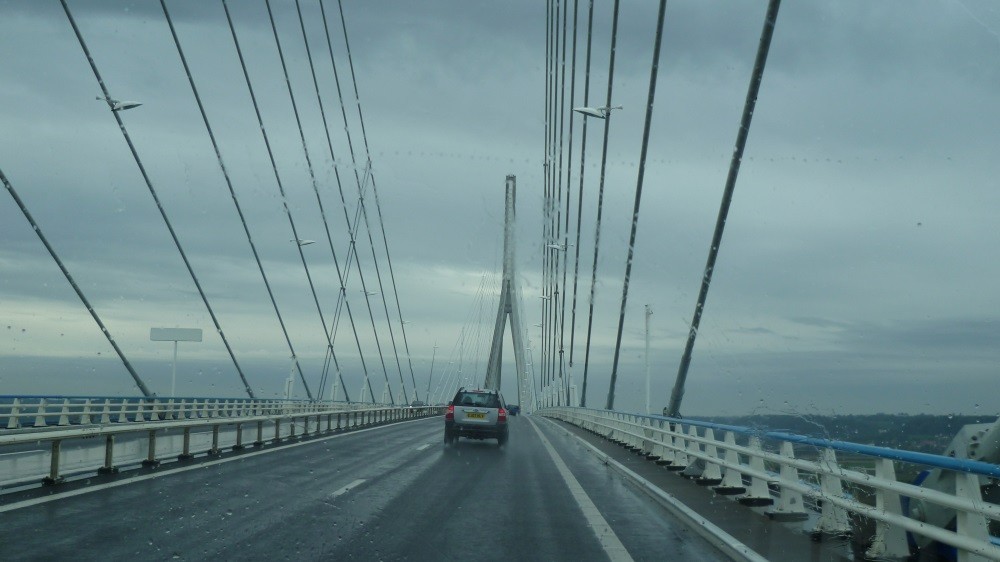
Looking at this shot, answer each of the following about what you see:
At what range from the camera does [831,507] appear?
10055 mm

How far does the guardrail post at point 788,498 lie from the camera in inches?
436

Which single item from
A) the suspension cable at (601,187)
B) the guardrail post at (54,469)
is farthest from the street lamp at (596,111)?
the guardrail post at (54,469)

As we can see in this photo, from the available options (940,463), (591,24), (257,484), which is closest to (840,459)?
(940,463)

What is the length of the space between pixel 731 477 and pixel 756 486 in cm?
134

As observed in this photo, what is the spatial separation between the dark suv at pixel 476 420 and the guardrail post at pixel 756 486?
50.7ft

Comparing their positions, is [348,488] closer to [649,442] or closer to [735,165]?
[735,165]

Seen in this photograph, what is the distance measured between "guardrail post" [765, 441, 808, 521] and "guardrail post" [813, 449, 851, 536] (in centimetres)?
92

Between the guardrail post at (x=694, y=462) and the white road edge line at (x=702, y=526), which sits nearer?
the white road edge line at (x=702, y=526)

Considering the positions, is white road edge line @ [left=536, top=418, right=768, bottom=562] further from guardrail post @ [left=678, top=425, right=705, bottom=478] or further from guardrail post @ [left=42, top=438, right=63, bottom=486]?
guardrail post @ [left=42, top=438, right=63, bottom=486]

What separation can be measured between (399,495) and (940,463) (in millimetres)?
8147

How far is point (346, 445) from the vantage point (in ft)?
84.3

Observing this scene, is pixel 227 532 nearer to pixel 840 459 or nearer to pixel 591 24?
pixel 840 459

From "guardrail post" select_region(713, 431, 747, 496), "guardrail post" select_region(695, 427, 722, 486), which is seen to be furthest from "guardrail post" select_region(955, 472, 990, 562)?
"guardrail post" select_region(695, 427, 722, 486)

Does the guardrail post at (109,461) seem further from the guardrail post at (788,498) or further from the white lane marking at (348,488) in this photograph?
the guardrail post at (788,498)
